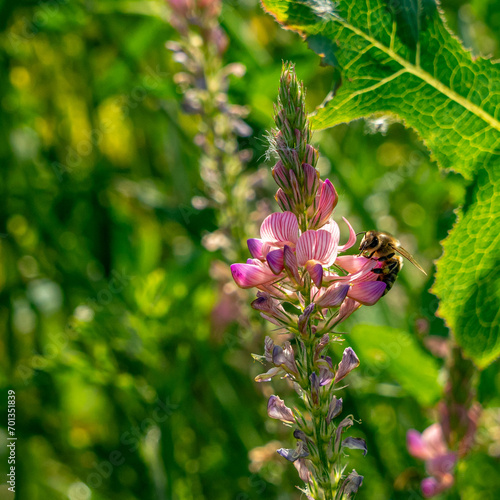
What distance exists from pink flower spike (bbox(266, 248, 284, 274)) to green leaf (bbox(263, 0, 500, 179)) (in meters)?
0.31

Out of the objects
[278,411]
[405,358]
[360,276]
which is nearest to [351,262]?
[360,276]

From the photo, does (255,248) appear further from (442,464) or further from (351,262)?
(442,464)

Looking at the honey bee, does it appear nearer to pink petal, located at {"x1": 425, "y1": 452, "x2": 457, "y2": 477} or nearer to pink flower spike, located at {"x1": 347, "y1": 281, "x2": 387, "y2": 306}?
pink flower spike, located at {"x1": 347, "y1": 281, "x2": 387, "y2": 306}

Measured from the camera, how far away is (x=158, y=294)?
95.7 inches

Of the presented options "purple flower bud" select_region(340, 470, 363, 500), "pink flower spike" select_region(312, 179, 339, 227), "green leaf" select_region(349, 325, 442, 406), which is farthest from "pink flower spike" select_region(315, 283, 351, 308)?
"green leaf" select_region(349, 325, 442, 406)

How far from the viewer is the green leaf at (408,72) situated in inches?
41.2

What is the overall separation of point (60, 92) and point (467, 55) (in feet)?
9.20

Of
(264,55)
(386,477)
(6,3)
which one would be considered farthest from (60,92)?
(386,477)

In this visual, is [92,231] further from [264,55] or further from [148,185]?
[264,55]

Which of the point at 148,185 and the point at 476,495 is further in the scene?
the point at 148,185

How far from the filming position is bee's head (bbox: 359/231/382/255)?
4.21ft

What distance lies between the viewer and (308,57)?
251 cm

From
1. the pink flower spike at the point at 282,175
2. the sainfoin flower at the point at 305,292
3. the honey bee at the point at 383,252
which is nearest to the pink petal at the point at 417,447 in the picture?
the honey bee at the point at 383,252

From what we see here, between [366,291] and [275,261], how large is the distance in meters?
0.15
